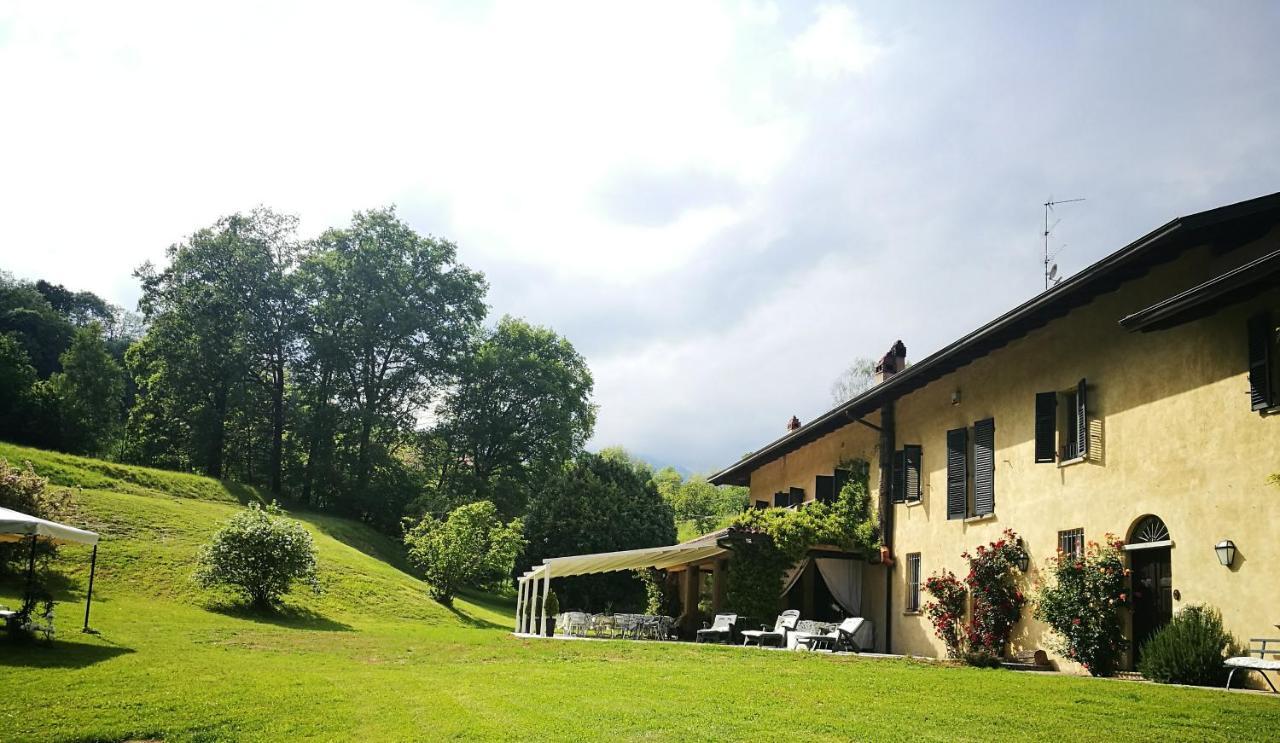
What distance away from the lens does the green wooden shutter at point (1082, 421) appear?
14734 millimetres

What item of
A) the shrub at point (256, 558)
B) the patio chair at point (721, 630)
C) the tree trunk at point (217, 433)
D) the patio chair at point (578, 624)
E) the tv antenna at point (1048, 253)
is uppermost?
the tv antenna at point (1048, 253)

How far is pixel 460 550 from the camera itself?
3450 cm

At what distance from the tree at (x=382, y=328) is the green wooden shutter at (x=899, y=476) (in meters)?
34.2

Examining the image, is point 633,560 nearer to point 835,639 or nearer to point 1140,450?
point 835,639

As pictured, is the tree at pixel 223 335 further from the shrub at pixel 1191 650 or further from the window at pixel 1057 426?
the shrub at pixel 1191 650

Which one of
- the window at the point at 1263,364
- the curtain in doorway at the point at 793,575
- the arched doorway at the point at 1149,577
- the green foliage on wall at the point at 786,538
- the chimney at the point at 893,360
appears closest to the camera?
the window at the point at 1263,364

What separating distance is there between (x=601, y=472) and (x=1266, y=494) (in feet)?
102

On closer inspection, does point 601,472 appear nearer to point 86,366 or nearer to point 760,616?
point 760,616

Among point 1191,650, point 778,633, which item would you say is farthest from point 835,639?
point 1191,650

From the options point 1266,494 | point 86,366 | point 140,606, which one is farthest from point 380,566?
point 1266,494

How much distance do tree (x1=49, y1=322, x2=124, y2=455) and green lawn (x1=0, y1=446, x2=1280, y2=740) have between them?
26608 millimetres

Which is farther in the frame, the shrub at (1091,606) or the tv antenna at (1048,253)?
the tv antenna at (1048,253)

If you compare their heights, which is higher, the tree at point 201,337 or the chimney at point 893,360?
the tree at point 201,337

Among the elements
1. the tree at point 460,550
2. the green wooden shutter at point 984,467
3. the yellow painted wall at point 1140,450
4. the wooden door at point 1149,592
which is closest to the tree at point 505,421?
the tree at point 460,550
